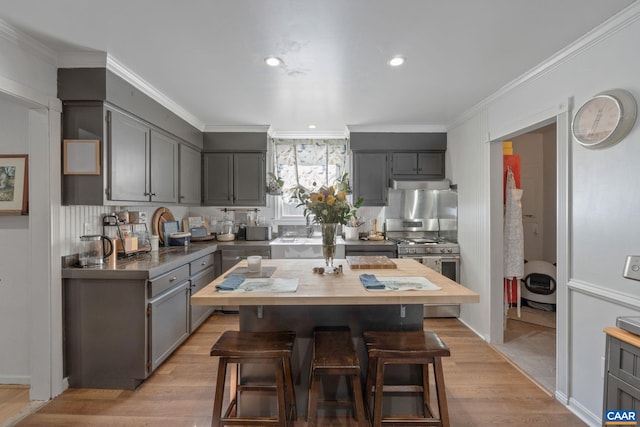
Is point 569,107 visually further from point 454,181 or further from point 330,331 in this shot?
point 330,331

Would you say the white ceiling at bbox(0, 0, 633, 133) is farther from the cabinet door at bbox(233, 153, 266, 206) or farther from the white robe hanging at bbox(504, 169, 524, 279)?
the cabinet door at bbox(233, 153, 266, 206)

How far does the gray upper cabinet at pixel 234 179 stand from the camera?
4344 millimetres

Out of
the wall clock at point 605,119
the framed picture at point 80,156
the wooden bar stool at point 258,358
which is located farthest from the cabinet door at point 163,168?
the wall clock at point 605,119

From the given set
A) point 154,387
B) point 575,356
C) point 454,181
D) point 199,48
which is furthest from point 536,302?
point 199,48

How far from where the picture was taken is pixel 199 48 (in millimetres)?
2162

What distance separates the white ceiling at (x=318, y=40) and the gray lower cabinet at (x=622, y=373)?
1781 mm

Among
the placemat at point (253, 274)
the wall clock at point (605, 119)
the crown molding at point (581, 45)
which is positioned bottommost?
the placemat at point (253, 274)

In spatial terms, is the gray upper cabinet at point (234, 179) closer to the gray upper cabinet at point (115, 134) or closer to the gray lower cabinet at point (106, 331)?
the gray upper cabinet at point (115, 134)

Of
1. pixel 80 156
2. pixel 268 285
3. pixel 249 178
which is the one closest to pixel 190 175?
pixel 249 178

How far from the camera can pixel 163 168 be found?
324 centimetres

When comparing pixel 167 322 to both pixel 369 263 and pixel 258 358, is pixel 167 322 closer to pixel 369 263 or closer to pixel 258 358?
pixel 258 358

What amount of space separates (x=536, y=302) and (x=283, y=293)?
13.4 feet

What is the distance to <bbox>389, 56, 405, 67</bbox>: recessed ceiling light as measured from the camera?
230cm

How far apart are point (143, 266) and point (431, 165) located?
3.70m
